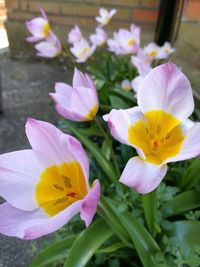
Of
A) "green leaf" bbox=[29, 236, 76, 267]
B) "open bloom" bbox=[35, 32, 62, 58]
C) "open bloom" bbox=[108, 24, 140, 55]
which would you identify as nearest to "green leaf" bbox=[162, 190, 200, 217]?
"green leaf" bbox=[29, 236, 76, 267]

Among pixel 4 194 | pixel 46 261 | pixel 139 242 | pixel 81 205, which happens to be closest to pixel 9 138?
pixel 46 261

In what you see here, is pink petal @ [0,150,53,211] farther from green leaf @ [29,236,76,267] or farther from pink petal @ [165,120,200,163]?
green leaf @ [29,236,76,267]

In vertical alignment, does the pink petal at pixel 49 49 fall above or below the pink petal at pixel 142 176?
below

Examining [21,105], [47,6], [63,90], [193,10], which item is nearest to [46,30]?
[21,105]

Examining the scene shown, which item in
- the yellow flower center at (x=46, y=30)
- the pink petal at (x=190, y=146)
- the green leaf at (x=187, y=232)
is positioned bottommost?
the green leaf at (x=187, y=232)

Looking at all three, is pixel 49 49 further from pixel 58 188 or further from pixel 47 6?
pixel 47 6

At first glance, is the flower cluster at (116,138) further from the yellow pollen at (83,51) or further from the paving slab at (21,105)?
the yellow pollen at (83,51)

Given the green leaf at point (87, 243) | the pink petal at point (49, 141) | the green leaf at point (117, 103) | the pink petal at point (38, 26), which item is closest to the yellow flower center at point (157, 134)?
the pink petal at point (49, 141)

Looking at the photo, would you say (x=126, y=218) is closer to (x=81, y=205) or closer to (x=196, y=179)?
(x=196, y=179)
